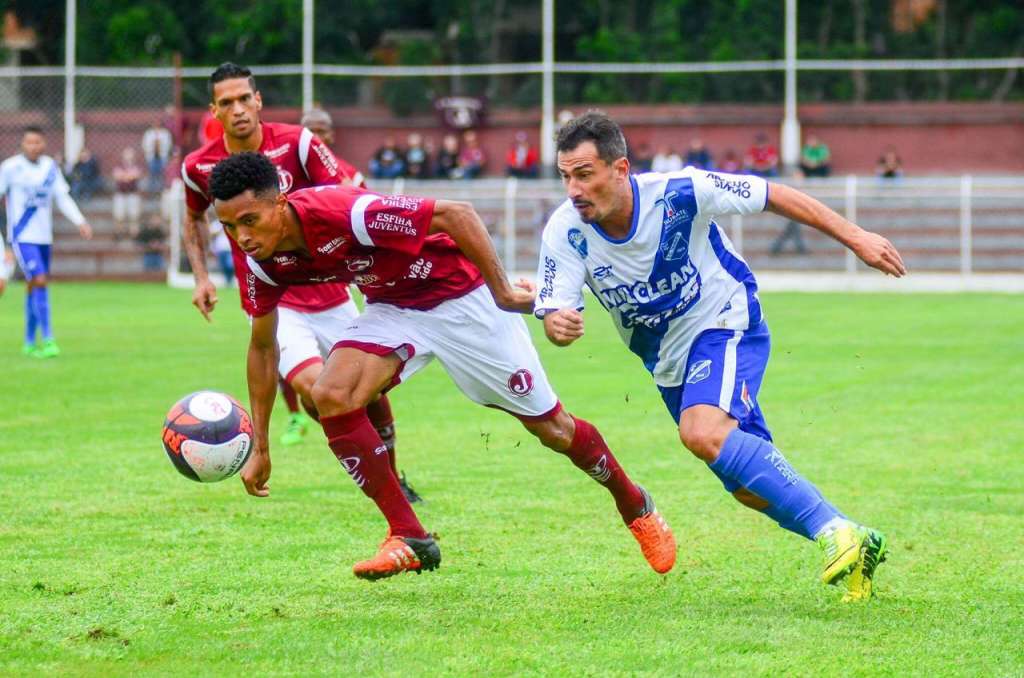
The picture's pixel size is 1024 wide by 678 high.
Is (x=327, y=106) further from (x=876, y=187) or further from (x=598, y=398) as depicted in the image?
(x=598, y=398)

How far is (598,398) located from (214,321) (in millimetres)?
9650

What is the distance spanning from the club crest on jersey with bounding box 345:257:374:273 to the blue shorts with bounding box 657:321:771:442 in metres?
1.31

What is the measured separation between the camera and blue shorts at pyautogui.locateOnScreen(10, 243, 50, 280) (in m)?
16.6

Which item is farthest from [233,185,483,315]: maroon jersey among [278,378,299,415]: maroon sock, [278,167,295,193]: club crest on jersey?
[278,378,299,415]: maroon sock

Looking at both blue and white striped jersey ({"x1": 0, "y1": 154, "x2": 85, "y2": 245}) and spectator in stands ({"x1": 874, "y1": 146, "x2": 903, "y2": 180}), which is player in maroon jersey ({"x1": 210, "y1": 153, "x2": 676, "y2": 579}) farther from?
spectator in stands ({"x1": 874, "y1": 146, "x2": 903, "y2": 180})

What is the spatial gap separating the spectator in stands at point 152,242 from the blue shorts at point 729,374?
88.1 feet

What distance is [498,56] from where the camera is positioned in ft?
115

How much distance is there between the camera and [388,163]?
31.5m

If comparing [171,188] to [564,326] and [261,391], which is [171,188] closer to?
[261,391]

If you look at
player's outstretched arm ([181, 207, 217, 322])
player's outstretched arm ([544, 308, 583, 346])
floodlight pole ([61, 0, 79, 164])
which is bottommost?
player's outstretched arm ([544, 308, 583, 346])

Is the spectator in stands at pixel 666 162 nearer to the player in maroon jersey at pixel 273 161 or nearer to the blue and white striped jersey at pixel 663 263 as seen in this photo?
the player in maroon jersey at pixel 273 161

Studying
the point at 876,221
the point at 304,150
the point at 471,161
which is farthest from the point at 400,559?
the point at 471,161

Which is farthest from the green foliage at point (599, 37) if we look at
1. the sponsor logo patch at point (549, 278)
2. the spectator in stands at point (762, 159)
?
the sponsor logo patch at point (549, 278)

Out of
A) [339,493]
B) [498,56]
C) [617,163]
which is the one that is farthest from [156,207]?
[617,163]
